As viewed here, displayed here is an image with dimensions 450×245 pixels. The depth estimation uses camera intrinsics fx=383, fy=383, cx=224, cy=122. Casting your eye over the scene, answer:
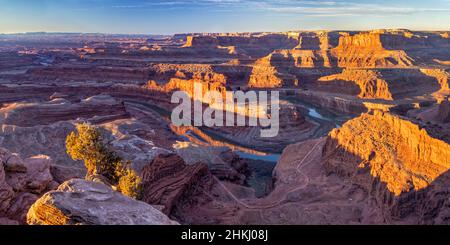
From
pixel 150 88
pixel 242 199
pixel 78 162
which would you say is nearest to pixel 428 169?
pixel 242 199

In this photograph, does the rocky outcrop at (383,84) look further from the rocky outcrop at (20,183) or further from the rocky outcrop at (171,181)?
the rocky outcrop at (20,183)

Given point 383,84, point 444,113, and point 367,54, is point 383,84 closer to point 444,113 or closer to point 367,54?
point 444,113

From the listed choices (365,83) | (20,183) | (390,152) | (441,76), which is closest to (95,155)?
(20,183)

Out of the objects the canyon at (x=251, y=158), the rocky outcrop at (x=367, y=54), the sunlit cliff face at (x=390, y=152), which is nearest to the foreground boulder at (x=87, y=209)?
the canyon at (x=251, y=158)

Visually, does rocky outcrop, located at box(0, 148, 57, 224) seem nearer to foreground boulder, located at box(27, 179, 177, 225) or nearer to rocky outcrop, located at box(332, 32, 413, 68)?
foreground boulder, located at box(27, 179, 177, 225)

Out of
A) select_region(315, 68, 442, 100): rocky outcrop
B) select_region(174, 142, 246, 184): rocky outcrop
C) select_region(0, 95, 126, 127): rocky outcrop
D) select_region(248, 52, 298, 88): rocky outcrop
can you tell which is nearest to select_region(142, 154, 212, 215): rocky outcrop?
select_region(174, 142, 246, 184): rocky outcrop

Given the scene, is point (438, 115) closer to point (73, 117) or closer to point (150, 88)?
point (73, 117)
